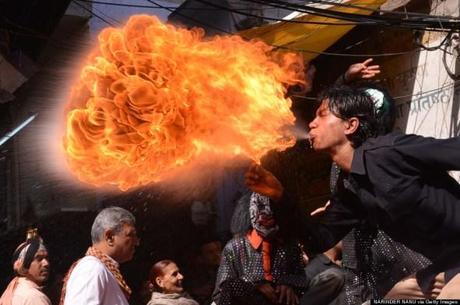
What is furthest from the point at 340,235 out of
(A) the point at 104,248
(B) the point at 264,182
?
(A) the point at 104,248

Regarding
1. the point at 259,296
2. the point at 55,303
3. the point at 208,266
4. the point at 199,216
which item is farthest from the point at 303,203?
the point at 259,296

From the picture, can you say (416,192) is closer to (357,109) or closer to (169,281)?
(357,109)

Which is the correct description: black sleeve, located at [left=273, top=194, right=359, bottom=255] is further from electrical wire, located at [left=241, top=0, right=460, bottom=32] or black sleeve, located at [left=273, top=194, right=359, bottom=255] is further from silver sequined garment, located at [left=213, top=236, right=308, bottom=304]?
electrical wire, located at [left=241, top=0, right=460, bottom=32]

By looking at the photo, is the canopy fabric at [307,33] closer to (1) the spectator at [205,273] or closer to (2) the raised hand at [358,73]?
(1) the spectator at [205,273]

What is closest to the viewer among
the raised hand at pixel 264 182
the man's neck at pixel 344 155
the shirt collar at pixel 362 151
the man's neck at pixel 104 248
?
the shirt collar at pixel 362 151

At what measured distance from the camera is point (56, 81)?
34.2 ft

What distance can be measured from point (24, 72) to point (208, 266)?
11.1 feet

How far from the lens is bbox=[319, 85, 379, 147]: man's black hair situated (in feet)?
13.9

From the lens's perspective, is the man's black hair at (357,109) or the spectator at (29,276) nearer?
the man's black hair at (357,109)

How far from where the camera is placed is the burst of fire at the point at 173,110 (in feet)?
18.8

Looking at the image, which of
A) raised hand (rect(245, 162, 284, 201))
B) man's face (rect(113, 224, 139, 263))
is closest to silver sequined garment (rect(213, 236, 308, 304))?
man's face (rect(113, 224, 139, 263))

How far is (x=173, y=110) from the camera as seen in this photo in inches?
235

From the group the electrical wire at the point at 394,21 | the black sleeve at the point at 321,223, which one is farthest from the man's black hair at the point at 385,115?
the electrical wire at the point at 394,21

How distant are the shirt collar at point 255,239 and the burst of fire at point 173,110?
32.2 inches
